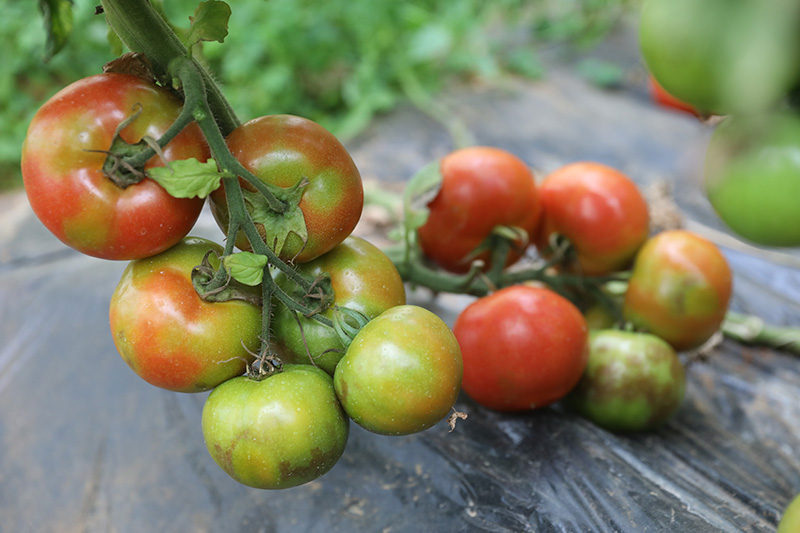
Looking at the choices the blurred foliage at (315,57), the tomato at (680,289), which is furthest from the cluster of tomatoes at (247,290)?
the blurred foliage at (315,57)

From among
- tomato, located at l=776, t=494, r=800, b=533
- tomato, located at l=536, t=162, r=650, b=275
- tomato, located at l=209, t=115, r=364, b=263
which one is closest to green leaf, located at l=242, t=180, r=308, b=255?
tomato, located at l=209, t=115, r=364, b=263

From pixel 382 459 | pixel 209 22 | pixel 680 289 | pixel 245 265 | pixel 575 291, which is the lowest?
pixel 382 459

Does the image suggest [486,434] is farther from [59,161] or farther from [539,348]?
[59,161]

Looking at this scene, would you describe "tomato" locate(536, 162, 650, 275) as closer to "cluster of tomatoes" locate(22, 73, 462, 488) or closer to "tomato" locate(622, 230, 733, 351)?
"tomato" locate(622, 230, 733, 351)

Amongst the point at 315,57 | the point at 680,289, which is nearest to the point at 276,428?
the point at 680,289

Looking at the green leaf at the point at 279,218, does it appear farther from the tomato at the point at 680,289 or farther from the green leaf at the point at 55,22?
the tomato at the point at 680,289

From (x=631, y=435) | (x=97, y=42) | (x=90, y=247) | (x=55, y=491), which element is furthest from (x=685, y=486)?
(x=97, y=42)

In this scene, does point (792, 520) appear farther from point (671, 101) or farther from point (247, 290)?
point (671, 101)
